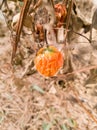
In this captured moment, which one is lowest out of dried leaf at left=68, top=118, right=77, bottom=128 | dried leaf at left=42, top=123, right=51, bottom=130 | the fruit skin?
dried leaf at left=42, top=123, right=51, bottom=130

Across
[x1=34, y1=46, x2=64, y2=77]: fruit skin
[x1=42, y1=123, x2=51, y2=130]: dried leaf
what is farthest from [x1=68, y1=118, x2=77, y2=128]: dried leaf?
[x1=34, y1=46, x2=64, y2=77]: fruit skin

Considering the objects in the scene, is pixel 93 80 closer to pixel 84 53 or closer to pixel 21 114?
pixel 84 53

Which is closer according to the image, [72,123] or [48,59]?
[48,59]

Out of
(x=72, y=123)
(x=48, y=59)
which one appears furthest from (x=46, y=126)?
(x=48, y=59)

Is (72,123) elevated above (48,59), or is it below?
below

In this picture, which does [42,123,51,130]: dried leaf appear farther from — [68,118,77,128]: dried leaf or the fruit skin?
the fruit skin

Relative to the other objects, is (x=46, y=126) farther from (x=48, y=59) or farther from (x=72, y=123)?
(x=48, y=59)

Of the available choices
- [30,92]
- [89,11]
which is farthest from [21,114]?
[89,11]

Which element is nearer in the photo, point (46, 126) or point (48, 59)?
point (48, 59)

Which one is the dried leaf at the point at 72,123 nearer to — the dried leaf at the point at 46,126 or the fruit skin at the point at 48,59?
the dried leaf at the point at 46,126
